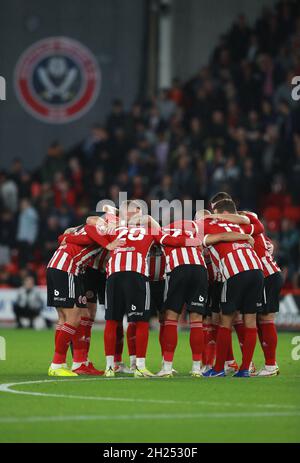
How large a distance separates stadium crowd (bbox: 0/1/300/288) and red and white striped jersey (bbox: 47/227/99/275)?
31.0ft

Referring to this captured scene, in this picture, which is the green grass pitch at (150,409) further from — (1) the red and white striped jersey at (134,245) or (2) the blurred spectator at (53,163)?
(2) the blurred spectator at (53,163)

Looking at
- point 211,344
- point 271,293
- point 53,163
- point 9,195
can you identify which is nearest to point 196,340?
point 211,344

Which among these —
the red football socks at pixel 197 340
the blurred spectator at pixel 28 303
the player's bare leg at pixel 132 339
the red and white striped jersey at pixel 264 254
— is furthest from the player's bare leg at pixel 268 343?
the blurred spectator at pixel 28 303

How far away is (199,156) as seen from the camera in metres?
23.9

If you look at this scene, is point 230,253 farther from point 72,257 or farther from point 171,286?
point 72,257

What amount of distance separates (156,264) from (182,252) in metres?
0.68

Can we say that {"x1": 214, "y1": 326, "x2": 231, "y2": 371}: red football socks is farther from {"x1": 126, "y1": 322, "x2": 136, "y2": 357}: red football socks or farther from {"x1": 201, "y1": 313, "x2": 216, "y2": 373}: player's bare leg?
{"x1": 126, "y1": 322, "x2": 136, "y2": 357}: red football socks

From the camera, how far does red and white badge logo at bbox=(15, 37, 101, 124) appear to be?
27.7 meters

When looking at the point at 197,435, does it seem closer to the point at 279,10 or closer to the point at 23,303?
the point at 23,303

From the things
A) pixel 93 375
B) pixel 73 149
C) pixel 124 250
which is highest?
pixel 73 149

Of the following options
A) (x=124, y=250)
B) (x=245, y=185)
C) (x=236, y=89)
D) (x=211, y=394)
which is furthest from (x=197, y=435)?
(x=236, y=89)

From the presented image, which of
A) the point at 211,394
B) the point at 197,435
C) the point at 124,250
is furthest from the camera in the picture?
the point at 124,250

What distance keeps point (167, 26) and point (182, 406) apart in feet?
62.5

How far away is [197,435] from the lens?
26.4 feet
